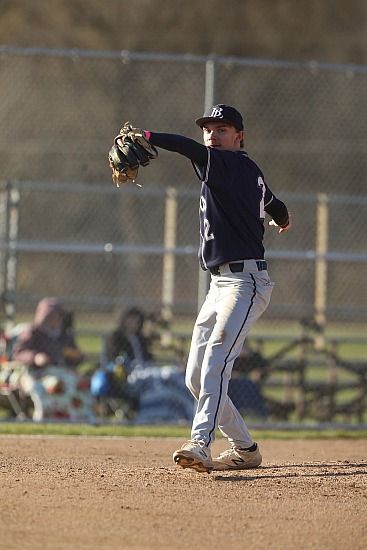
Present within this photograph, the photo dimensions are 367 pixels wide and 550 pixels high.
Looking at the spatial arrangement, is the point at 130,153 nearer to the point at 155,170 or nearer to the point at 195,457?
the point at 195,457

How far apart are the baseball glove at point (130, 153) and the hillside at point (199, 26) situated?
24.3 meters

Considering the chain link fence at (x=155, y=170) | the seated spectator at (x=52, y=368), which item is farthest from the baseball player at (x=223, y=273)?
the chain link fence at (x=155, y=170)

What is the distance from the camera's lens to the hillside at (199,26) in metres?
29.8

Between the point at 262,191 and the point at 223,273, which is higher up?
the point at 262,191

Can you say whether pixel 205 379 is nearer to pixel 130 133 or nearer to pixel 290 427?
pixel 130 133

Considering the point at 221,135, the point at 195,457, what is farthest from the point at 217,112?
the point at 195,457

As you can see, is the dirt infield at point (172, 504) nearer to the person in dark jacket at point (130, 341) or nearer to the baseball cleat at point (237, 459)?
the baseball cleat at point (237, 459)

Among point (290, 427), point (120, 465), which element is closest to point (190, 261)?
point (290, 427)

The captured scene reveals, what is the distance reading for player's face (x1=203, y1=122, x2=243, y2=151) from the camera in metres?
6.03

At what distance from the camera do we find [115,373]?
9945 millimetres

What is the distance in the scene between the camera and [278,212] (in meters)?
6.36

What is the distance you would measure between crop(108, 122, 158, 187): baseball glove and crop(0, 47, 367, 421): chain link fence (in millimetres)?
9500

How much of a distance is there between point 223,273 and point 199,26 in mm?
26459

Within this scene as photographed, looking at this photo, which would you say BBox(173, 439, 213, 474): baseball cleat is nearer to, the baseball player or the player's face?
the baseball player
